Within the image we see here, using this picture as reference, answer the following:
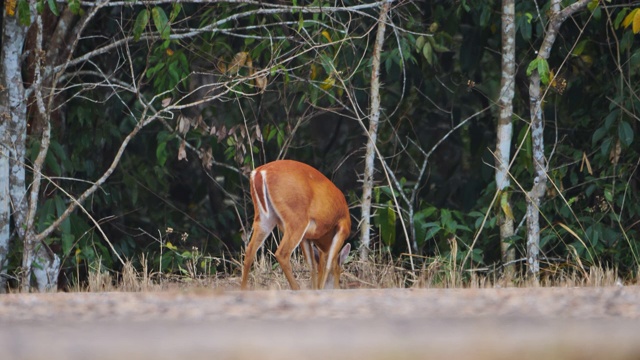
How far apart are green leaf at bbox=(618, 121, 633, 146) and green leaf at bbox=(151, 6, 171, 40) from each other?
3436 millimetres

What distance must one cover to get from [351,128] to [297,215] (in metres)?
5.39

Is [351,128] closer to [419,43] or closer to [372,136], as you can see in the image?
[419,43]

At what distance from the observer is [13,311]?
2.57 meters

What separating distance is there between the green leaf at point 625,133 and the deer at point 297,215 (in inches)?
107

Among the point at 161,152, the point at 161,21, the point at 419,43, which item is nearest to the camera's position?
the point at 161,21

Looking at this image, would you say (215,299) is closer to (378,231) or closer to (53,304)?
(53,304)

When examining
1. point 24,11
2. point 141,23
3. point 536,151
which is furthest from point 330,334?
point 536,151

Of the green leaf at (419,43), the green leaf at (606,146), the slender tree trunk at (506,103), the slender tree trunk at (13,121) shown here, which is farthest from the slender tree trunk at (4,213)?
the green leaf at (606,146)

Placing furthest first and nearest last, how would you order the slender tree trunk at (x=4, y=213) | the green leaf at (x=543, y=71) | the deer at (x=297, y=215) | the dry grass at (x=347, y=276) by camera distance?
1. the slender tree trunk at (x=4, y=213)
2. the green leaf at (x=543, y=71)
3. the dry grass at (x=347, y=276)
4. the deer at (x=297, y=215)

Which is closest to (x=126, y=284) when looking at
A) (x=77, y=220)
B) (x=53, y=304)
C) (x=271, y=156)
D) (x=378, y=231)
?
(x=77, y=220)

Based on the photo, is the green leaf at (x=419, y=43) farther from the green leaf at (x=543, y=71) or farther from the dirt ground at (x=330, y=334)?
the dirt ground at (x=330, y=334)

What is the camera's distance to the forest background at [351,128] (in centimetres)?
819

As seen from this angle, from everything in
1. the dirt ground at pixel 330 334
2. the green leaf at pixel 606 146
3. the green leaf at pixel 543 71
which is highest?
the green leaf at pixel 543 71

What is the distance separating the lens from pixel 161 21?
24.7 ft
